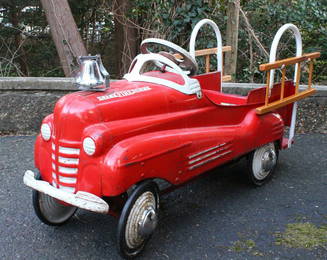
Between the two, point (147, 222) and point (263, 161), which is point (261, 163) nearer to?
point (263, 161)

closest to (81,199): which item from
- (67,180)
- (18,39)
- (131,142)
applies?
(67,180)

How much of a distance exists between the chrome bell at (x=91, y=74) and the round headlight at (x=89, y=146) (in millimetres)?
426

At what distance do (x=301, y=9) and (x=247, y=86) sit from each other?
7.22 ft

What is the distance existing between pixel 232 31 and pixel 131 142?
416 cm

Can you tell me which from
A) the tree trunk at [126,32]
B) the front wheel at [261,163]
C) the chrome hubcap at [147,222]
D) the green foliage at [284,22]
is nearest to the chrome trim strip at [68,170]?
the chrome hubcap at [147,222]

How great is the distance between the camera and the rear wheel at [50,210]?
2.91 m

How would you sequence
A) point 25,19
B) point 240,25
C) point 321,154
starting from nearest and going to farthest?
point 321,154, point 240,25, point 25,19

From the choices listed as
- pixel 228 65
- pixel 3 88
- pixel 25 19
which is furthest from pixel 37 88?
pixel 25 19

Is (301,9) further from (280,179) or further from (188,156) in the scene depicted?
(188,156)

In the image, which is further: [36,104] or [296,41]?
[36,104]

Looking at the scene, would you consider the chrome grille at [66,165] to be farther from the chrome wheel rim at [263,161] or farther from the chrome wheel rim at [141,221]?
the chrome wheel rim at [263,161]

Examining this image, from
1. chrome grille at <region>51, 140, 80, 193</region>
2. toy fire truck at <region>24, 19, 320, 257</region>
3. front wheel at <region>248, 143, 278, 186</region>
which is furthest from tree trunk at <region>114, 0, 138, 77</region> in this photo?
chrome grille at <region>51, 140, 80, 193</region>

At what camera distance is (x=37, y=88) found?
5184 millimetres

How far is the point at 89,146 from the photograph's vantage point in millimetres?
2480
